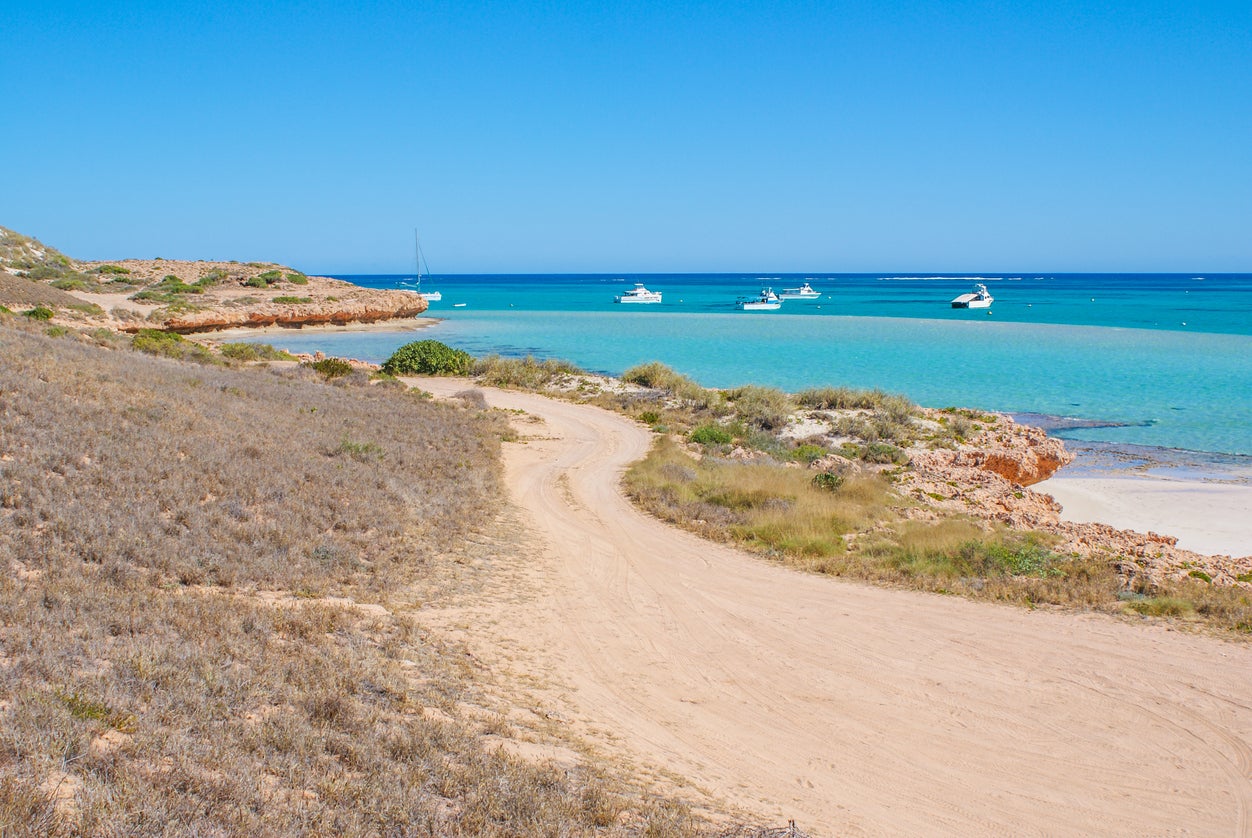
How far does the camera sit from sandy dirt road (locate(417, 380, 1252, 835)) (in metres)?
6.43

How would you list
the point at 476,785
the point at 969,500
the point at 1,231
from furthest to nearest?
the point at 1,231 → the point at 969,500 → the point at 476,785

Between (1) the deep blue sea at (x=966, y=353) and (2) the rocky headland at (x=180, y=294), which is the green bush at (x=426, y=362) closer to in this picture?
(1) the deep blue sea at (x=966, y=353)

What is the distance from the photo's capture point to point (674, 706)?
25.4 ft

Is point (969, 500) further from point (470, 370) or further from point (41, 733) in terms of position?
point (470, 370)

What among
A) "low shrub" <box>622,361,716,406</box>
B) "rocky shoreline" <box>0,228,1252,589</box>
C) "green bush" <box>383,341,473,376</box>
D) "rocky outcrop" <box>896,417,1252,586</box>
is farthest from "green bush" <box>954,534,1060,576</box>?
"green bush" <box>383,341,473,376</box>

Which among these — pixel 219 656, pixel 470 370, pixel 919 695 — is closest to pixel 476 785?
pixel 219 656

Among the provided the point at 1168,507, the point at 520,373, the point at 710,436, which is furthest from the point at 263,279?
the point at 1168,507

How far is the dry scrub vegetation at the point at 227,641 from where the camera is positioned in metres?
4.60

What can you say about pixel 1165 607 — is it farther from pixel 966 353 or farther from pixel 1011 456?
pixel 966 353

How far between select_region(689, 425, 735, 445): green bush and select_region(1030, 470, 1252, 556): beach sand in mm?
8192

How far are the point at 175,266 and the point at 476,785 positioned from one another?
7946cm

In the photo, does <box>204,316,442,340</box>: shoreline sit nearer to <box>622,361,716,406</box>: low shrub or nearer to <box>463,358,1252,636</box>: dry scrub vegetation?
<box>622,361,716,406</box>: low shrub

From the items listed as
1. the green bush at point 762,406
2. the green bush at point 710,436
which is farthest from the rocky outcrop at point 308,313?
the green bush at point 710,436

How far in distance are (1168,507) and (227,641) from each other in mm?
20101
